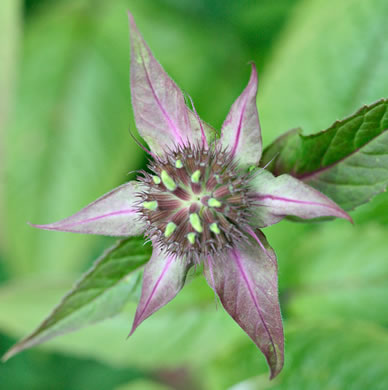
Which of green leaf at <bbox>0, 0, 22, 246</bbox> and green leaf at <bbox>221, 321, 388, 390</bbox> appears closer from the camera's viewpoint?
green leaf at <bbox>221, 321, 388, 390</bbox>

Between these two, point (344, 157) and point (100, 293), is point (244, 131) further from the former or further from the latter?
point (100, 293)

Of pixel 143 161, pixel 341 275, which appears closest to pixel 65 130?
pixel 143 161

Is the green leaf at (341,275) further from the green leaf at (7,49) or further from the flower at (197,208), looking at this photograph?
the green leaf at (7,49)

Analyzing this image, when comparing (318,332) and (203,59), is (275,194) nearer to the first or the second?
(318,332)

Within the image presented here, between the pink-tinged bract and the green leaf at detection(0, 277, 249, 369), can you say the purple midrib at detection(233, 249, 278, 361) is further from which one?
the green leaf at detection(0, 277, 249, 369)

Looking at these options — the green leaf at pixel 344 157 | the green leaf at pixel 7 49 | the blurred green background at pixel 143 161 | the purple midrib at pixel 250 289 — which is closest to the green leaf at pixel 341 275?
the blurred green background at pixel 143 161

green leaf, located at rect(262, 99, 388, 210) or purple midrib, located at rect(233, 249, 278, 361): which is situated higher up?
green leaf, located at rect(262, 99, 388, 210)

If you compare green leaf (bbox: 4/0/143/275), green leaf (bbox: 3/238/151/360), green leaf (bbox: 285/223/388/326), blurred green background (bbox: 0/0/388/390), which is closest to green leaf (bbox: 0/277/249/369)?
blurred green background (bbox: 0/0/388/390)

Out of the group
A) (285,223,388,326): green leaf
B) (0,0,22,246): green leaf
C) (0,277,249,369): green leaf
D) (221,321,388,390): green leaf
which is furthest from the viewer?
(0,0,22,246): green leaf

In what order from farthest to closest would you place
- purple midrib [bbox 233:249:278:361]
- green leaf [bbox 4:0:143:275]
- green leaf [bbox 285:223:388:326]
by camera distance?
green leaf [bbox 4:0:143:275] → green leaf [bbox 285:223:388:326] → purple midrib [bbox 233:249:278:361]
